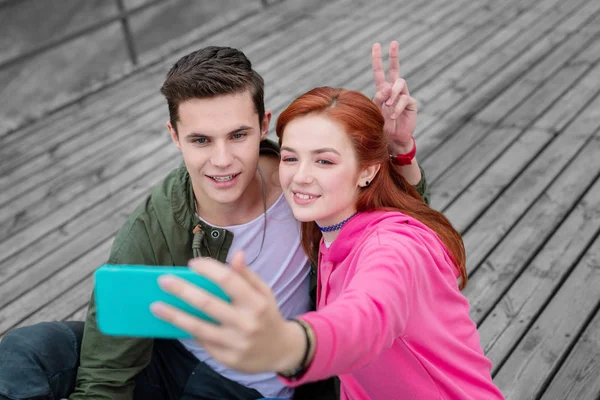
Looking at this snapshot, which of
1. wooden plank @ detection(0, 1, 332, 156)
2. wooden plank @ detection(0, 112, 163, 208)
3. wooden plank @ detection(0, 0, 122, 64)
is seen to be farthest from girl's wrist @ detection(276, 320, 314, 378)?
wooden plank @ detection(0, 0, 122, 64)

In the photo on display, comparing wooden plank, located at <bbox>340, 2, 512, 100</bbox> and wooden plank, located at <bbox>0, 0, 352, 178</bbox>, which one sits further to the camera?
wooden plank, located at <bbox>340, 2, 512, 100</bbox>

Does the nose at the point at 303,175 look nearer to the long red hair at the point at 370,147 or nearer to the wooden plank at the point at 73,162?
the long red hair at the point at 370,147

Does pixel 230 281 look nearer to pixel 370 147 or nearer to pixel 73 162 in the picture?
pixel 370 147

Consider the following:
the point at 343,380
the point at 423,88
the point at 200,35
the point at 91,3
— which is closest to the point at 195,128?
the point at 343,380

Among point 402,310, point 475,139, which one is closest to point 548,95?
point 475,139

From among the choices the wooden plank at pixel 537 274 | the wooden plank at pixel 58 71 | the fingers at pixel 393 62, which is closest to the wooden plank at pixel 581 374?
the wooden plank at pixel 537 274

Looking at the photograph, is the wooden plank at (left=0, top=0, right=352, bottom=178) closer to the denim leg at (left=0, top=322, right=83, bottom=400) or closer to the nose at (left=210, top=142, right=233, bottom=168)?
the denim leg at (left=0, top=322, right=83, bottom=400)

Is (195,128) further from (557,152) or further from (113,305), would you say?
(557,152)

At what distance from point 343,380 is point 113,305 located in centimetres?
78

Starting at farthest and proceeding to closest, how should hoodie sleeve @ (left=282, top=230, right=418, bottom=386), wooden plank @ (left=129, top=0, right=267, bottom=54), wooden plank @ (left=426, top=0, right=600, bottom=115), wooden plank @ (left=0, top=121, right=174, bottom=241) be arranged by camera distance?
1. wooden plank @ (left=129, top=0, right=267, bottom=54)
2. wooden plank @ (left=426, top=0, right=600, bottom=115)
3. wooden plank @ (left=0, top=121, right=174, bottom=241)
4. hoodie sleeve @ (left=282, top=230, right=418, bottom=386)

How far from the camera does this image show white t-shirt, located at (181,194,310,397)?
1.88 m

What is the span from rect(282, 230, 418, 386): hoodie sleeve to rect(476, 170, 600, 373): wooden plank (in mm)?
1102

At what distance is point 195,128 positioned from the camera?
1.75 metres

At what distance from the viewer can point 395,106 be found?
5.74 ft
